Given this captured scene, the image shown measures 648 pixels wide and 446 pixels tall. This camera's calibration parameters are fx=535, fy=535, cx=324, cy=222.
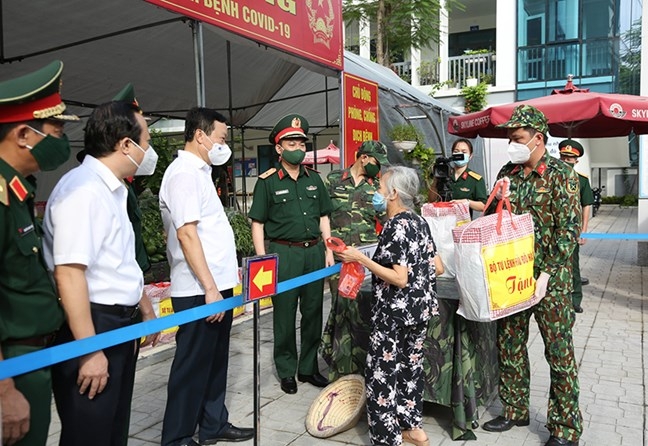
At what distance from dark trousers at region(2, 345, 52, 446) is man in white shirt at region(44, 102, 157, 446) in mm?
160

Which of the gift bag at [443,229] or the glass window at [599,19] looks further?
the glass window at [599,19]

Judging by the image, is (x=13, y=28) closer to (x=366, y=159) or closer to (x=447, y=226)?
(x=366, y=159)

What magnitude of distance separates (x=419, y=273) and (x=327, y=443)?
1163mm

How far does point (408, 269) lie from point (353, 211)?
1586mm

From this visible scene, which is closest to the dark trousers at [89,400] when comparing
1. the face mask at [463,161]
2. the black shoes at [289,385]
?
the black shoes at [289,385]

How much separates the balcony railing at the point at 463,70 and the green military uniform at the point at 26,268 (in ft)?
60.3

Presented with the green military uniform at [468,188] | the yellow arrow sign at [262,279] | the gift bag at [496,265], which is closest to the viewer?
the yellow arrow sign at [262,279]

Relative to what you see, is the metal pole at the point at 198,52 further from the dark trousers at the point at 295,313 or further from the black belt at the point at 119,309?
the black belt at the point at 119,309

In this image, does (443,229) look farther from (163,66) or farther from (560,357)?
(163,66)

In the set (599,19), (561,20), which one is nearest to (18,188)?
(561,20)

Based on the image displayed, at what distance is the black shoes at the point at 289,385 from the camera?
3791 mm

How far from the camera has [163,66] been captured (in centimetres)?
802

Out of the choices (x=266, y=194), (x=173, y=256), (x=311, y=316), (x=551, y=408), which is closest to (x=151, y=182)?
(x=266, y=194)

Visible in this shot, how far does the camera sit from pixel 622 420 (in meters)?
3.22
